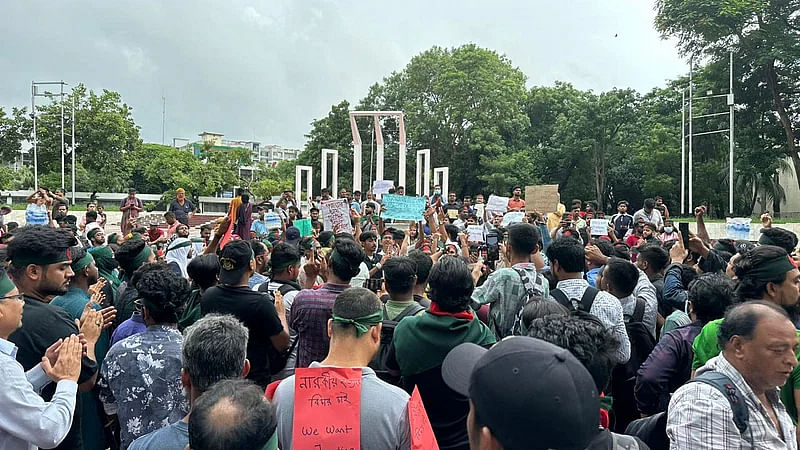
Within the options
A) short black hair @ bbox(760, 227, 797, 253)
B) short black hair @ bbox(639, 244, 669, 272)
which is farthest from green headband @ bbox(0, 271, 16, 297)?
short black hair @ bbox(760, 227, 797, 253)

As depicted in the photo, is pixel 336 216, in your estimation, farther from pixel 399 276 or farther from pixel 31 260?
pixel 31 260

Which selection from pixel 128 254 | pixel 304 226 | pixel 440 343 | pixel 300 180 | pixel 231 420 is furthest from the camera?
pixel 300 180

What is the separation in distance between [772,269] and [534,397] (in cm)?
278

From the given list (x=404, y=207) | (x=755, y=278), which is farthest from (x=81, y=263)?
(x=404, y=207)

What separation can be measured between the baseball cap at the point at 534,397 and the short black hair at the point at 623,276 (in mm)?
3025

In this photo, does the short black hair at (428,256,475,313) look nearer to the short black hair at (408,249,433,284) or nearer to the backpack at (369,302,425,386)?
the backpack at (369,302,425,386)

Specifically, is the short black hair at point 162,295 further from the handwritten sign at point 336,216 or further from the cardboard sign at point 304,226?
the cardboard sign at point 304,226

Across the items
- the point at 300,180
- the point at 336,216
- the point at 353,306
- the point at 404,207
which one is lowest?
the point at 353,306

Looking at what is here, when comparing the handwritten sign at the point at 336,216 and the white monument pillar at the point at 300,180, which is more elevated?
the white monument pillar at the point at 300,180

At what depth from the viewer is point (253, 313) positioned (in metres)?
3.64

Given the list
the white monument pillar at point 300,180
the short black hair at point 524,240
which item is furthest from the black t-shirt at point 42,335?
the white monument pillar at point 300,180

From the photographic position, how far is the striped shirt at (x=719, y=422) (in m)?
2.26

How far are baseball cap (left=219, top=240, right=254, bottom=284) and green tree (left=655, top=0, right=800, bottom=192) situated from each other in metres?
32.6

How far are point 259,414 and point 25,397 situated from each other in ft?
4.15
